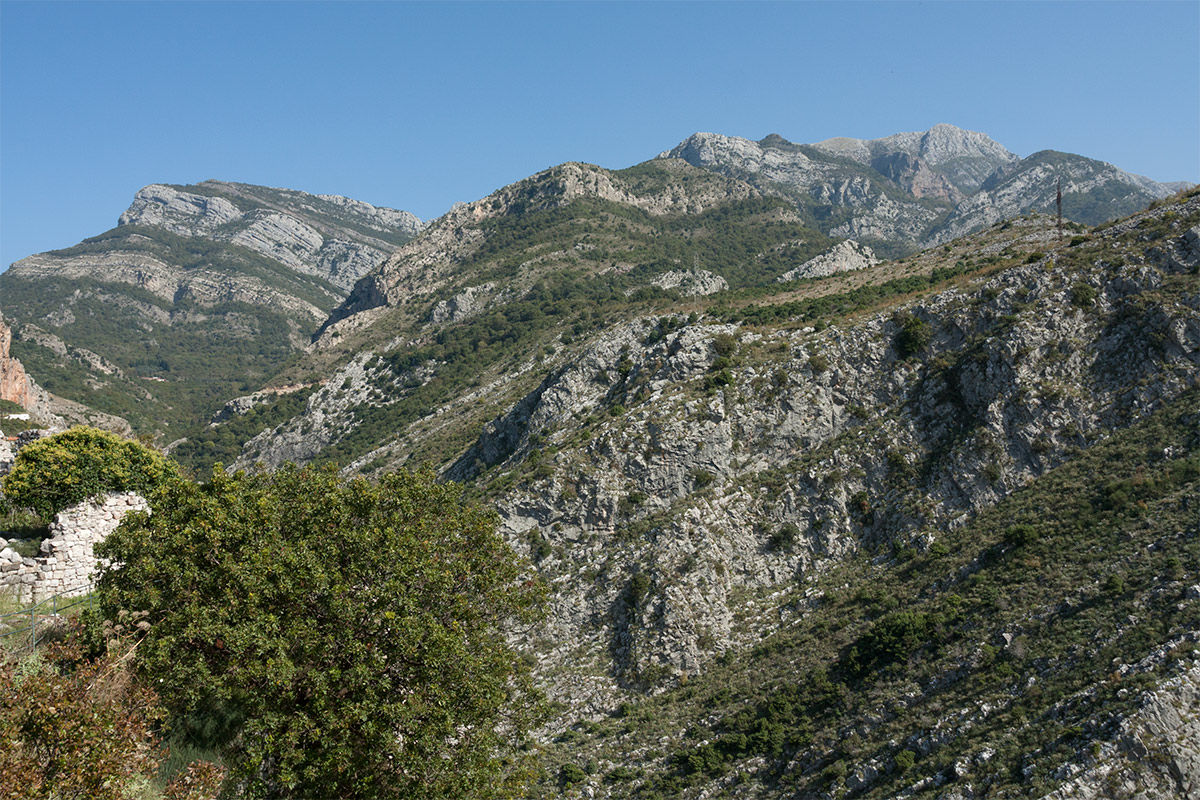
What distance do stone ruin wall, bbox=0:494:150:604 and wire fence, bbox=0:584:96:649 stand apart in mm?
479

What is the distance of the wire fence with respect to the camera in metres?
19.2

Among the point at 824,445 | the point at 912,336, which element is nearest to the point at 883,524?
the point at 824,445

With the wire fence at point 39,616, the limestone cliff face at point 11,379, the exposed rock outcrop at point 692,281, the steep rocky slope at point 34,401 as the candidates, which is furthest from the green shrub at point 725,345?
the limestone cliff face at point 11,379

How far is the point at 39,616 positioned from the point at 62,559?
249 inches

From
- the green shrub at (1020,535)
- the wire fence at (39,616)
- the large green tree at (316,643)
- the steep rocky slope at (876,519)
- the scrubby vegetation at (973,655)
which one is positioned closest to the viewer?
the large green tree at (316,643)

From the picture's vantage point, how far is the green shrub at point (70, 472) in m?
29.7

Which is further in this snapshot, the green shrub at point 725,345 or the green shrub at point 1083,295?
the green shrub at point 725,345

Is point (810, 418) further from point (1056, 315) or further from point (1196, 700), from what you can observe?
point (1196, 700)

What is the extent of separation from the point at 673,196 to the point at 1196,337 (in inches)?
5495

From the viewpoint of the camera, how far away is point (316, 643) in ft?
56.6

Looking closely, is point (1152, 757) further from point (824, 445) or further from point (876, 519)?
point (824, 445)

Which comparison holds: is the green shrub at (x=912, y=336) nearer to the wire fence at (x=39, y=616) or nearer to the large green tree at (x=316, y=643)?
the large green tree at (x=316, y=643)

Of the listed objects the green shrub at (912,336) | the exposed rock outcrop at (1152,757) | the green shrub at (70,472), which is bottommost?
the exposed rock outcrop at (1152,757)

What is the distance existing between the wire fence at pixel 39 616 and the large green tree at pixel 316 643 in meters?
2.31
